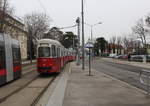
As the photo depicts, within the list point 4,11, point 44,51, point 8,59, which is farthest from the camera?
point 4,11

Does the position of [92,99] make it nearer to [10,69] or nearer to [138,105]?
[138,105]

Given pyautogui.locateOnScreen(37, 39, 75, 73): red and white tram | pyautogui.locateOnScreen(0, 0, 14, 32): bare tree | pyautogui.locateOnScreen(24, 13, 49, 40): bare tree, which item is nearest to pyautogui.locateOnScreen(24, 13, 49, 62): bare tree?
pyautogui.locateOnScreen(24, 13, 49, 40): bare tree

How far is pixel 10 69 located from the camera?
14.7 metres

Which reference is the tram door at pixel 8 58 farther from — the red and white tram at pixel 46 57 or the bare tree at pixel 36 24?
the bare tree at pixel 36 24

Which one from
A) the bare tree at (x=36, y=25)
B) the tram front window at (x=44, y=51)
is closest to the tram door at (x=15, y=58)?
the tram front window at (x=44, y=51)

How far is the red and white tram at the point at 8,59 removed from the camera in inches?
520

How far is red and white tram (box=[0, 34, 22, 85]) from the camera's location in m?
13.2

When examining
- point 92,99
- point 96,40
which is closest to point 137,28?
point 92,99

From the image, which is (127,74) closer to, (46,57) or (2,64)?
(46,57)

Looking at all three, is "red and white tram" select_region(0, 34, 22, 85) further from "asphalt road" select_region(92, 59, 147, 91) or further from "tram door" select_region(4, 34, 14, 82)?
"asphalt road" select_region(92, 59, 147, 91)

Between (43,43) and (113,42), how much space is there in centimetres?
9436

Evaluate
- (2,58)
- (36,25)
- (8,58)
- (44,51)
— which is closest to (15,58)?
(8,58)

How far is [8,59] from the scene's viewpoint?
14.3 meters

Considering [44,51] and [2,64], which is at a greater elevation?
[44,51]
